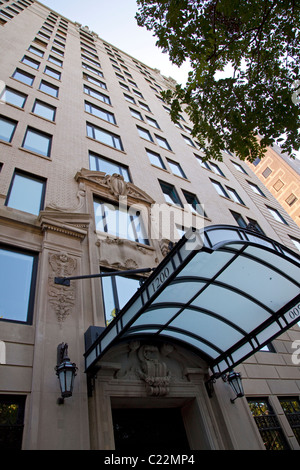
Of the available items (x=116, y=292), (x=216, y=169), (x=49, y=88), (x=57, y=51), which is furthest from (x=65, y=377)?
(x=57, y=51)

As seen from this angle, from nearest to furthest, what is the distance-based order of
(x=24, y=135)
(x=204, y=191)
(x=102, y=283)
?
(x=102, y=283)
(x=24, y=135)
(x=204, y=191)

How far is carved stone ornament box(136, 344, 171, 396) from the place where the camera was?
7.39 meters

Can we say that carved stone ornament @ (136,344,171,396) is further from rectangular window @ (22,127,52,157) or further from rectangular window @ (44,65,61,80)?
rectangular window @ (44,65,61,80)

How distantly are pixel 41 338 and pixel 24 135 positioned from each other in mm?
9471

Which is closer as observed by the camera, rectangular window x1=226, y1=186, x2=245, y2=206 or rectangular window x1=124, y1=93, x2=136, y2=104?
rectangular window x1=226, y1=186, x2=245, y2=206

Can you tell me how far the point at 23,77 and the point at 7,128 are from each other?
265 inches

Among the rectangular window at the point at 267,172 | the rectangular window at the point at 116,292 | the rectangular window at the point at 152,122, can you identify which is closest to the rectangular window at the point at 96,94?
the rectangular window at the point at 152,122

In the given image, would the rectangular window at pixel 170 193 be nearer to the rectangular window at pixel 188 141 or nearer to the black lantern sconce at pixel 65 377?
the rectangular window at pixel 188 141

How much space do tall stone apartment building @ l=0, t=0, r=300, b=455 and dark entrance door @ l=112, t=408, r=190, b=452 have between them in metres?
0.03

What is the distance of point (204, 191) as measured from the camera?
19.1 m

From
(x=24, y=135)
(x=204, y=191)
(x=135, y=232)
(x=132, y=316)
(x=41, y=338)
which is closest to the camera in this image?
(x=132, y=316)

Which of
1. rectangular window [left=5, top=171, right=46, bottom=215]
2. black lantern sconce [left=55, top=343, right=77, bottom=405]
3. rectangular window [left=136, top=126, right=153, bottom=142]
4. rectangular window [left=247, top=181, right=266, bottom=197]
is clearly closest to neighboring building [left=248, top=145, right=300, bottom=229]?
rectangular window [left=247, top=181, right=266, bottom=197]
